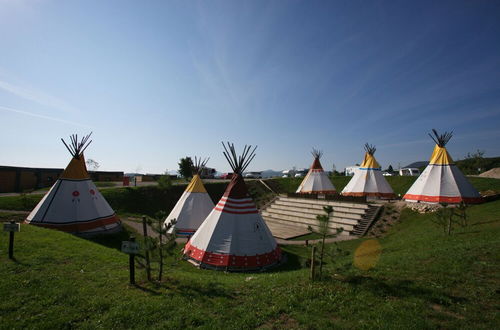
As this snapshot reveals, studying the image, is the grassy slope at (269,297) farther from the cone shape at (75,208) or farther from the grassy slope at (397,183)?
the grassy slope at (397,183)

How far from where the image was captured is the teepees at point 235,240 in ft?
34.6

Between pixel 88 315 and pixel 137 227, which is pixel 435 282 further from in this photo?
pixel 137 227

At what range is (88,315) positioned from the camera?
16.2 ft

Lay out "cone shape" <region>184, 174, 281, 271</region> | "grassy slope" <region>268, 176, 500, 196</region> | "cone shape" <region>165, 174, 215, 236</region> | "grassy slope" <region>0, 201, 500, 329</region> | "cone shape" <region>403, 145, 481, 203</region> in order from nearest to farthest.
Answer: "grassy slope" <region>0, 201, 500, 329</region> < "cone shape" <region>184, 174, 281, 271</region> < "cone shape" <region>165, 174, 215, 236</region> < "cone shape" <region>403, 145, 481, 203</region> < "grassy slope" <region>268, 176, 500, 196</region>

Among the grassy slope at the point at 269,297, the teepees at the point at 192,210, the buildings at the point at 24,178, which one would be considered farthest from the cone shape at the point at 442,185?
the buildings at the point at 24,178

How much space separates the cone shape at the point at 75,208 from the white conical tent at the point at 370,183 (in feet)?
74.3

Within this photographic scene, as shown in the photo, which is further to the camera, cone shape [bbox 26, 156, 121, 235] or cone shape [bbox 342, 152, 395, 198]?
cone shape [bbox 342, 152, 395, 198]

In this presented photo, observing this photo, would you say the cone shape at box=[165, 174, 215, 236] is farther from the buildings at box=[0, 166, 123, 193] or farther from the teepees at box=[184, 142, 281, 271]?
the buildings at box=[0, 166, 123, 193]

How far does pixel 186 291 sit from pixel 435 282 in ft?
20.3

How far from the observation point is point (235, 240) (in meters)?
11.0

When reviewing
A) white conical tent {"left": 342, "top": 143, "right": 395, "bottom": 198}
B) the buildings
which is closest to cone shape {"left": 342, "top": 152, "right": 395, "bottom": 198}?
white conical tent {"left": 342, "top": 143, "right": 395, "bottom": 198}

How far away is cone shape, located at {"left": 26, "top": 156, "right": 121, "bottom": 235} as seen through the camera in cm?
1391

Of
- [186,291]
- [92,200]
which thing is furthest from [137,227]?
[186,291]

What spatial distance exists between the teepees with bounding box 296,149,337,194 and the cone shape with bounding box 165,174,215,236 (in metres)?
16.3
